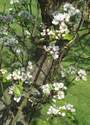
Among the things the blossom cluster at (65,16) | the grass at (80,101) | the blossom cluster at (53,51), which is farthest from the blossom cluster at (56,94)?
the grass at (80,101)

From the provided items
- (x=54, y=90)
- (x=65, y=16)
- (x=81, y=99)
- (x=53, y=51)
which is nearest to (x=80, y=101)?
(x=81, y=99)

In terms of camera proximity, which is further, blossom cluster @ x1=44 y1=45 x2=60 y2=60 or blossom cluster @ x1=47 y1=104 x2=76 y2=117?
blossom cluster @ x1=47 y1=104 x2=76 y2=117

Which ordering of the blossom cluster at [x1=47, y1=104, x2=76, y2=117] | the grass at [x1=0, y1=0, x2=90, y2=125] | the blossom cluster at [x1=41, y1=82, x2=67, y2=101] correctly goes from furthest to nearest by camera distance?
the grass at [x1=0, y1=0, x2=90, y2=125], the blossom cluster at [x1=47, y1=104, x2=76, y2=117], the blossom cluster at [x1=41, y1=82, x2=67, y2=101]

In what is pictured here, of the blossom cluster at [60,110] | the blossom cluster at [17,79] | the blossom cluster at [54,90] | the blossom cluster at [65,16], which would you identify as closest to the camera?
the blossom cluster at [65,16]

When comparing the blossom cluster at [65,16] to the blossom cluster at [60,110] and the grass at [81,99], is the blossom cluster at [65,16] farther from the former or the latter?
the grass at [81,99]

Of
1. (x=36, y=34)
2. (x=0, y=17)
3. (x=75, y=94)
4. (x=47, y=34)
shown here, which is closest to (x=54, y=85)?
(x=47, y=34)

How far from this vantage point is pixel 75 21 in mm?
5387

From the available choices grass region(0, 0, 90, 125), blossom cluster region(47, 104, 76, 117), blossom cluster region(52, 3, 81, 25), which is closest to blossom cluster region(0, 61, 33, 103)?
blossom cluster region(47, 104, 76, 117)

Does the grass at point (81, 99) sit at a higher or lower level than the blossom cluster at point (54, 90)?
lower

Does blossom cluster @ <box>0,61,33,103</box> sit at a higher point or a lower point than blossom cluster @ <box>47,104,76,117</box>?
higher

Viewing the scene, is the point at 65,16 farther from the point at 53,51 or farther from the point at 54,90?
the point at 54,90

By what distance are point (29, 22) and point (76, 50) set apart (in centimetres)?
819

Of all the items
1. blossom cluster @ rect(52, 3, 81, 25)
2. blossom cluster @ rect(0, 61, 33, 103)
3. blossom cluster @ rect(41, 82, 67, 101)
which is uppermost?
blossom cluster @ rect(52, 3, 81, 25)

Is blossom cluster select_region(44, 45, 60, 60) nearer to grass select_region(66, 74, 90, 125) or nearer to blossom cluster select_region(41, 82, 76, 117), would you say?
blossom cluster select_region(41, 82, 76, 117)
